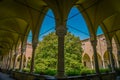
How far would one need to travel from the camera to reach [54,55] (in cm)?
1518

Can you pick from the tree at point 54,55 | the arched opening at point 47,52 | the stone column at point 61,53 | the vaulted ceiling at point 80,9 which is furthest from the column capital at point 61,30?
the tree at point 54,55

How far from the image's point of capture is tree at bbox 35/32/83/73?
47.6 feet

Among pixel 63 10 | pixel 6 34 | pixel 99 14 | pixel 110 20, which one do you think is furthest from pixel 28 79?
pixel 6 34

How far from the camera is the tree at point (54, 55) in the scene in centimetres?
1452

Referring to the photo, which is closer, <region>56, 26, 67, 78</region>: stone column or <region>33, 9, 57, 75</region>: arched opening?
<region>56, 26, 67, 78</region>: stone column

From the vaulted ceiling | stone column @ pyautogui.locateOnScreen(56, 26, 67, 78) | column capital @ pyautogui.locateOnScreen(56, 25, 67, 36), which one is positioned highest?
the vaulted ceiling

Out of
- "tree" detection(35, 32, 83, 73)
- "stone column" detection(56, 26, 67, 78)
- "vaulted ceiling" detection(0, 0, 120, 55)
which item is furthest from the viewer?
"tree" detection(35, 32, 83, 73)

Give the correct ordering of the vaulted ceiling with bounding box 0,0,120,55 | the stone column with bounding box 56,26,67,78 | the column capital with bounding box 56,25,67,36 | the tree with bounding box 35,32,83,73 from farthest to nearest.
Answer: the tree with bounding box 35,32,83,73 → the vaulted ceiling with bounding box 0,0,120,55 → the column capital with bounding box 56,25,67,36 → the stone column with bounding box 56,26,67,78

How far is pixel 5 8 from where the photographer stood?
10.4 metres

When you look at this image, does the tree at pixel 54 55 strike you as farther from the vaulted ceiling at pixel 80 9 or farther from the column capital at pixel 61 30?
the column capital at pixel 61 30

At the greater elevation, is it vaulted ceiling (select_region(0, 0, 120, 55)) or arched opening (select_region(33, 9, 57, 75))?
vaulted ceiling (select_region(0, 0, 120, 55))

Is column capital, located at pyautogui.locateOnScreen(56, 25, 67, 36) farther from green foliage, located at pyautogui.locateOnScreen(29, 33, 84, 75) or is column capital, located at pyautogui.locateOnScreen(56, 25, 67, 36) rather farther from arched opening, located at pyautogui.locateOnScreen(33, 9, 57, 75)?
green foliage, located at pyautogui.locateOnScreen(29, 33, 84, 75)

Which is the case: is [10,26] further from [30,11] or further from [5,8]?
[30,11]

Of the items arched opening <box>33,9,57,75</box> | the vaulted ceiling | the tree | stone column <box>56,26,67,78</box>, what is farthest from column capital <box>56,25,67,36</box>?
the tree
